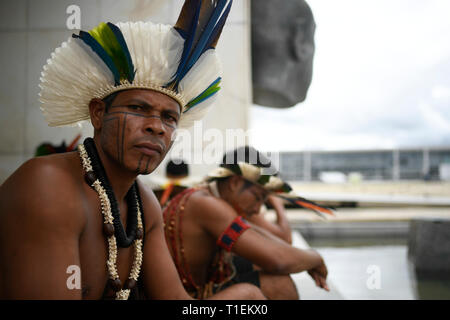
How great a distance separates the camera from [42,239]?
0.95 meters

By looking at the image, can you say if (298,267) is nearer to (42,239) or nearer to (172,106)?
(172,106)

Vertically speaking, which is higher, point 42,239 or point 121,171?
point 121,171

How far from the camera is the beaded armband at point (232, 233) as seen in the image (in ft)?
6.68

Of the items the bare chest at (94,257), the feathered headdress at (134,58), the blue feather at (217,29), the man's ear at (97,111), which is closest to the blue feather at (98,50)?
the feathered headdress at (134,58)

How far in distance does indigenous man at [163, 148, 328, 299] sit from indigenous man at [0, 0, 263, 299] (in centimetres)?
84

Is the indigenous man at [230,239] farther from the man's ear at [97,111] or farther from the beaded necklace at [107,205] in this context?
the man's ear at [97,111]

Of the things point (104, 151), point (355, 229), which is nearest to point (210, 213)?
point (104, 151)

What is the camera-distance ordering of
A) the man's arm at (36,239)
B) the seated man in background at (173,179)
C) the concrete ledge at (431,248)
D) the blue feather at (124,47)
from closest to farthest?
the man's arm at (36,239)
the blue feather at (124,47)
the seated man in background at (173,179)
the concrete ledge at (431,248)

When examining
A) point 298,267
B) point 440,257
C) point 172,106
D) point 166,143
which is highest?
point 172,106

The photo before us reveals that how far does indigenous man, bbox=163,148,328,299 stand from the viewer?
2053 mm

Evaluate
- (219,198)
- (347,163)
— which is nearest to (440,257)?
(219,198)

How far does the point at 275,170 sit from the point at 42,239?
1628 millimetres

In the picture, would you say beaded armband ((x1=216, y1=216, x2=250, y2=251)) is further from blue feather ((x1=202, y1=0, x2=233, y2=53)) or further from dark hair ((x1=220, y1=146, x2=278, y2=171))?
blue feather ((x1=202, y1=0, x2=233, y2=53))

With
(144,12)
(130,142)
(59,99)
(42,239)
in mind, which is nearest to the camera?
(42,239)
